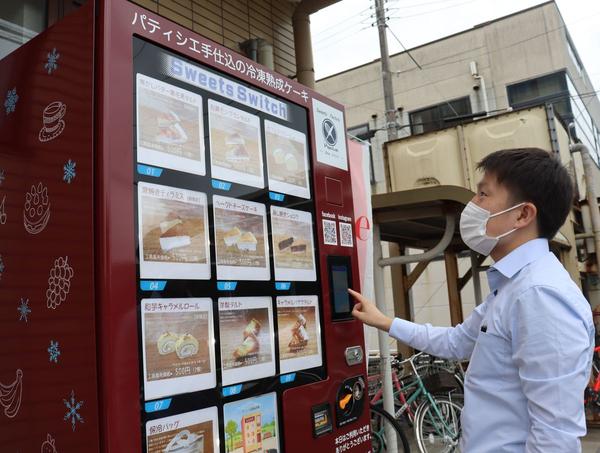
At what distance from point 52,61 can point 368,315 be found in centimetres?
154

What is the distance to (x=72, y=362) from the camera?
1.37m

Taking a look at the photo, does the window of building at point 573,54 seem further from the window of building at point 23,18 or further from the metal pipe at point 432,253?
the window of building at point 23,18

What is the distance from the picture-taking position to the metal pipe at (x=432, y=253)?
3439 mm

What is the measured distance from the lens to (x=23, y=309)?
5.02 ft

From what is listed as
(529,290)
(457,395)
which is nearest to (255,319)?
(529,290)

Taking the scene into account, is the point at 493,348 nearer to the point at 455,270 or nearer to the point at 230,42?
the point at 230,42

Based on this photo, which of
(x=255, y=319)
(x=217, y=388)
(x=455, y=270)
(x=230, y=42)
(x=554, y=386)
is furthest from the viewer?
(x=455, y=270)

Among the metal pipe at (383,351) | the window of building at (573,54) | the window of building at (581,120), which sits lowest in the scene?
the metal pipe at (383,351)

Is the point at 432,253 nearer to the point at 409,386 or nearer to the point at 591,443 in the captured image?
the point at 409,386

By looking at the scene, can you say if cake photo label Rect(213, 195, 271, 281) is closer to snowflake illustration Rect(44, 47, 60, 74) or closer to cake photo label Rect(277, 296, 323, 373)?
cake photo label Rect(277, 296, 323, 373)

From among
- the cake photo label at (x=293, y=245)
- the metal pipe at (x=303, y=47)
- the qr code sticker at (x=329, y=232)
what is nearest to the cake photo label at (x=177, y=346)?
the cake photo label at (x=293, y=245)

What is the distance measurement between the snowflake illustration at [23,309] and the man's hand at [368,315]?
4.16 ft

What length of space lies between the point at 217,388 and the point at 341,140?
4.42ft

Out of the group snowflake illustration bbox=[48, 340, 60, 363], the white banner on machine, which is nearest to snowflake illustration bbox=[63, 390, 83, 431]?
snowflake illustration bbox=[48, 340, 60, 363]
